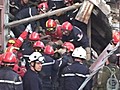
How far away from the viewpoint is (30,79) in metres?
9.57

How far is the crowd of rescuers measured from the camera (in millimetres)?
9582

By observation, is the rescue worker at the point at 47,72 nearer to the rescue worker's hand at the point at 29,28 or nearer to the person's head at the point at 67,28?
the person's head at the point at 67,28

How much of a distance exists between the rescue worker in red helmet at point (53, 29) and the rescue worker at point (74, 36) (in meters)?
0.16

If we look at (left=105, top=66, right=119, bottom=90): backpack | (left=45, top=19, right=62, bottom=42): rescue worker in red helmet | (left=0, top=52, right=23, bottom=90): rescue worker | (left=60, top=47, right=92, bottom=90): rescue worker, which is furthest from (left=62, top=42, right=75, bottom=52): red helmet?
(left=0, top=52, right=23, bottom=90): rescue worker

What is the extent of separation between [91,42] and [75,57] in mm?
4289

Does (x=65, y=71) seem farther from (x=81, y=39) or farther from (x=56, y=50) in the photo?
(x=81, y=39)

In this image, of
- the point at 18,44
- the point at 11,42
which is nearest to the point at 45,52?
the point at 18,44

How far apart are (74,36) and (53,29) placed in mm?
609

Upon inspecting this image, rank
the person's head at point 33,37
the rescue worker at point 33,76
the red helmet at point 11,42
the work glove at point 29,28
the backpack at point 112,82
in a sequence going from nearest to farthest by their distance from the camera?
the rescue worker at point 33,76
the backpack at point 112,82
the person's head at point 33,37
the red helmet at point 11,42
the work glove at point 29,28

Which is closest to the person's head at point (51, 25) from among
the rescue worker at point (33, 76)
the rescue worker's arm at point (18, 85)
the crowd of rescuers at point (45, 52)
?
the crowd of rescuers at point (45, 52)

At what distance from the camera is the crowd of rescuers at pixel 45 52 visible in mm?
9582

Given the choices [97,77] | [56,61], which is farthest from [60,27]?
[97,77]

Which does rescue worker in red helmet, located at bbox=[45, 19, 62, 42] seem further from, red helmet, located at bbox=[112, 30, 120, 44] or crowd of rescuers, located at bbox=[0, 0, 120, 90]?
red helmet, located at bbox=[112, 30, 120, 44]

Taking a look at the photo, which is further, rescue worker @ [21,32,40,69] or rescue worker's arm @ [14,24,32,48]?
rescue worker's arm @ [14,24,32,48]
